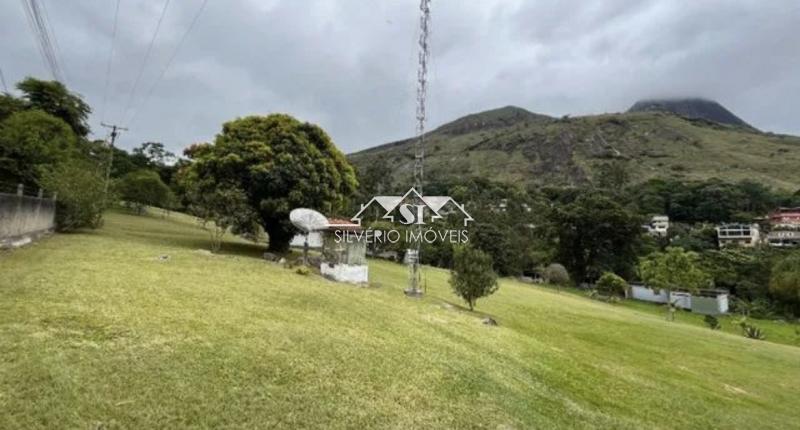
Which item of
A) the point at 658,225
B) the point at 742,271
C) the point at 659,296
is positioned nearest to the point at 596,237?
the point at 659,296

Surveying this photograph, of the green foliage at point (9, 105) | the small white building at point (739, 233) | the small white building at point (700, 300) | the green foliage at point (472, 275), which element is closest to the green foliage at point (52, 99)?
the green foliage at point (9, 105)

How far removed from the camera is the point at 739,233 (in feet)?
236

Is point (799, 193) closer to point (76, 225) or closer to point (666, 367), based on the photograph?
point (666, 367)

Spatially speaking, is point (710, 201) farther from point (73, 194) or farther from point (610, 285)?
point (73, 194)

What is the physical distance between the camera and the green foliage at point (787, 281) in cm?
3694

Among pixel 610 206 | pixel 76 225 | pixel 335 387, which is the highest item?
pixel 610 206

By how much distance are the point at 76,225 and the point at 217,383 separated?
61.4 ft

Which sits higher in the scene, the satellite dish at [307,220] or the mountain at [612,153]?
the mountain at [612,153]

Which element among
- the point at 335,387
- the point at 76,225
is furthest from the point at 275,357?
the point at 76,225

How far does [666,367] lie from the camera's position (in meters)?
12.6

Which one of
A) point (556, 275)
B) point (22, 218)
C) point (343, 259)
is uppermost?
point (22, 218)

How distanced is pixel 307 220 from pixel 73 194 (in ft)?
32.8

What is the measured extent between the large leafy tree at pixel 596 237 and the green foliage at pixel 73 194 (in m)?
44.1

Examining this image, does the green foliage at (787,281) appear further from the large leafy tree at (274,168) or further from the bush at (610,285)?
the large leafy tree at (274,168)
